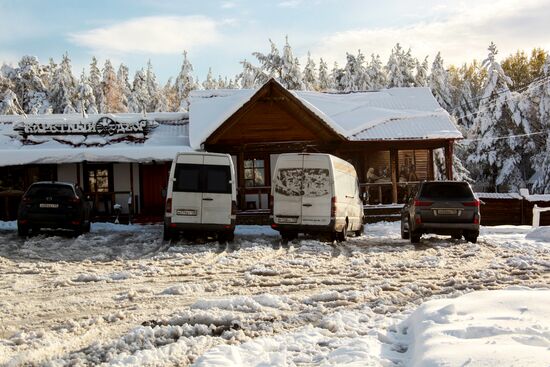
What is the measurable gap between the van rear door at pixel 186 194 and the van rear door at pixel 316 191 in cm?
Result: 280

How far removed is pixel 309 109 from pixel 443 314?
692 inches

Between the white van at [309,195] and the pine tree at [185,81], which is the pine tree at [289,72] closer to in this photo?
the pine tree at [185,81]

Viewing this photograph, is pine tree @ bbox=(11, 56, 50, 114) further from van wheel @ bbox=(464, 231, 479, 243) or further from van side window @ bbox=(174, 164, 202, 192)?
van wheel @ bbox=(464, 231, 479, 243)

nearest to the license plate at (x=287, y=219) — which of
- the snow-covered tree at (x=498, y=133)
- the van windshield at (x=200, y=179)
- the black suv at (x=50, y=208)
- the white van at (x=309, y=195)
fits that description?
the white van at (x=309, y=195)

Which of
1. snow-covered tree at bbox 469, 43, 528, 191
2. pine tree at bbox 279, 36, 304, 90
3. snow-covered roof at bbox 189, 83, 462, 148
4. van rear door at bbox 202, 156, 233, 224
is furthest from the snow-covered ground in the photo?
pine tree at bbox 279, 36, 304, 90

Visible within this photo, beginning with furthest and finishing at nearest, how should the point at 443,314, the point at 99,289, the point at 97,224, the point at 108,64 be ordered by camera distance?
the point at 108,64
the point at 97,224
the point at 99,289
the point at 443,314

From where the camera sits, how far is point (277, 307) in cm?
720

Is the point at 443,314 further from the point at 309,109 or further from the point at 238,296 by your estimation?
the point at 309,109

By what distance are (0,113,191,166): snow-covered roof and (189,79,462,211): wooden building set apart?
1279mm

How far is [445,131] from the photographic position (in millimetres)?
24062

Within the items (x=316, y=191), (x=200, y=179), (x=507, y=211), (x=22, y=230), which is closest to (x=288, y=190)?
(x=316, y=191)

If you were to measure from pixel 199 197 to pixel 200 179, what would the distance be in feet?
1.65

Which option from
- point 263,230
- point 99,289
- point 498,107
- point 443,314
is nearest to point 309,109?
point 263,230

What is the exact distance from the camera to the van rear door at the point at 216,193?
49.8 ft
